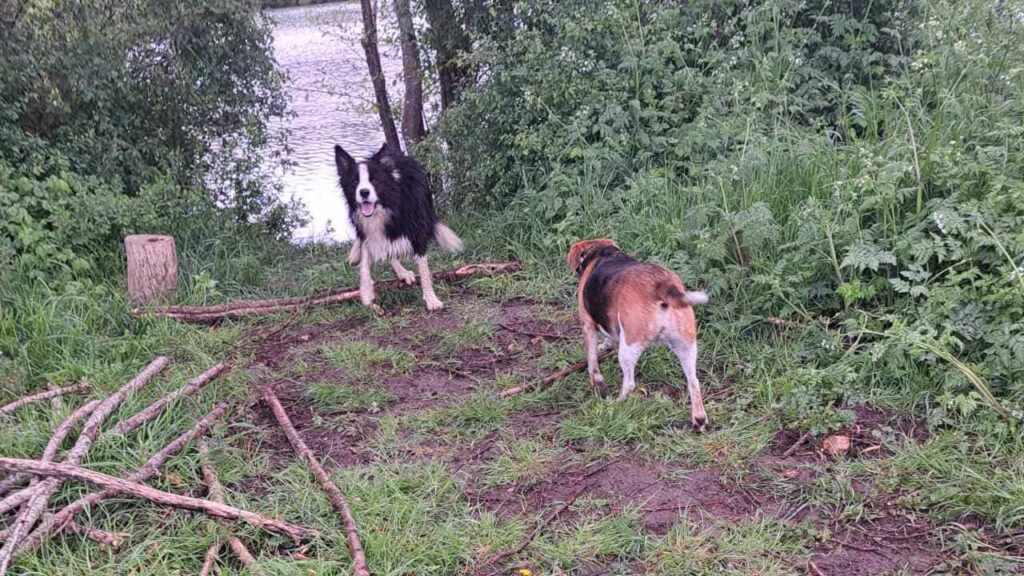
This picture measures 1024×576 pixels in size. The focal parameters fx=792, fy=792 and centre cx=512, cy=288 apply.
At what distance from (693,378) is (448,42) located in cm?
463

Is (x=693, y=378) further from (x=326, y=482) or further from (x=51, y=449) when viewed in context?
(x=51, y=449)

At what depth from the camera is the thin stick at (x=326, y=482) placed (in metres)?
2.65

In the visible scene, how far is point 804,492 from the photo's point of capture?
302 cm

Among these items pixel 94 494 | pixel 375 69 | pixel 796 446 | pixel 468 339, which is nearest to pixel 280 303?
pixel 468 339

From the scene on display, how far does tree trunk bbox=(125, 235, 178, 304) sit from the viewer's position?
16.1 feet

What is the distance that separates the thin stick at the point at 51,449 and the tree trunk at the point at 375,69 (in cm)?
453

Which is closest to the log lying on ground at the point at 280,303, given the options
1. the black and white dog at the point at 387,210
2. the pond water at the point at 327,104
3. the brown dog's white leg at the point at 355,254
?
the black and white dog at the point at 387,210

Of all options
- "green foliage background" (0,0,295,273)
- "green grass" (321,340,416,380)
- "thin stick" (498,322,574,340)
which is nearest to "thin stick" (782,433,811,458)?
"thin stick" (498,322,574,340)

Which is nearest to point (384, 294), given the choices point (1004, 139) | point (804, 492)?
point (804, 492)

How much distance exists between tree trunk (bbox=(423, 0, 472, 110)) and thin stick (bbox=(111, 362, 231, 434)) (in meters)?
3.58

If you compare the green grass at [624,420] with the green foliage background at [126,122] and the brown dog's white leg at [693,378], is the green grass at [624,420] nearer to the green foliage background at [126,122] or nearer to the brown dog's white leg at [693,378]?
the brown dog's white leg at [693,378]

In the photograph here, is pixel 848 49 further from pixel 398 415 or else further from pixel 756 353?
pixel 398 415

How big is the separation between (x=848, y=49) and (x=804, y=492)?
420 centimetres

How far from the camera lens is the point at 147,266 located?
4.94 meters
